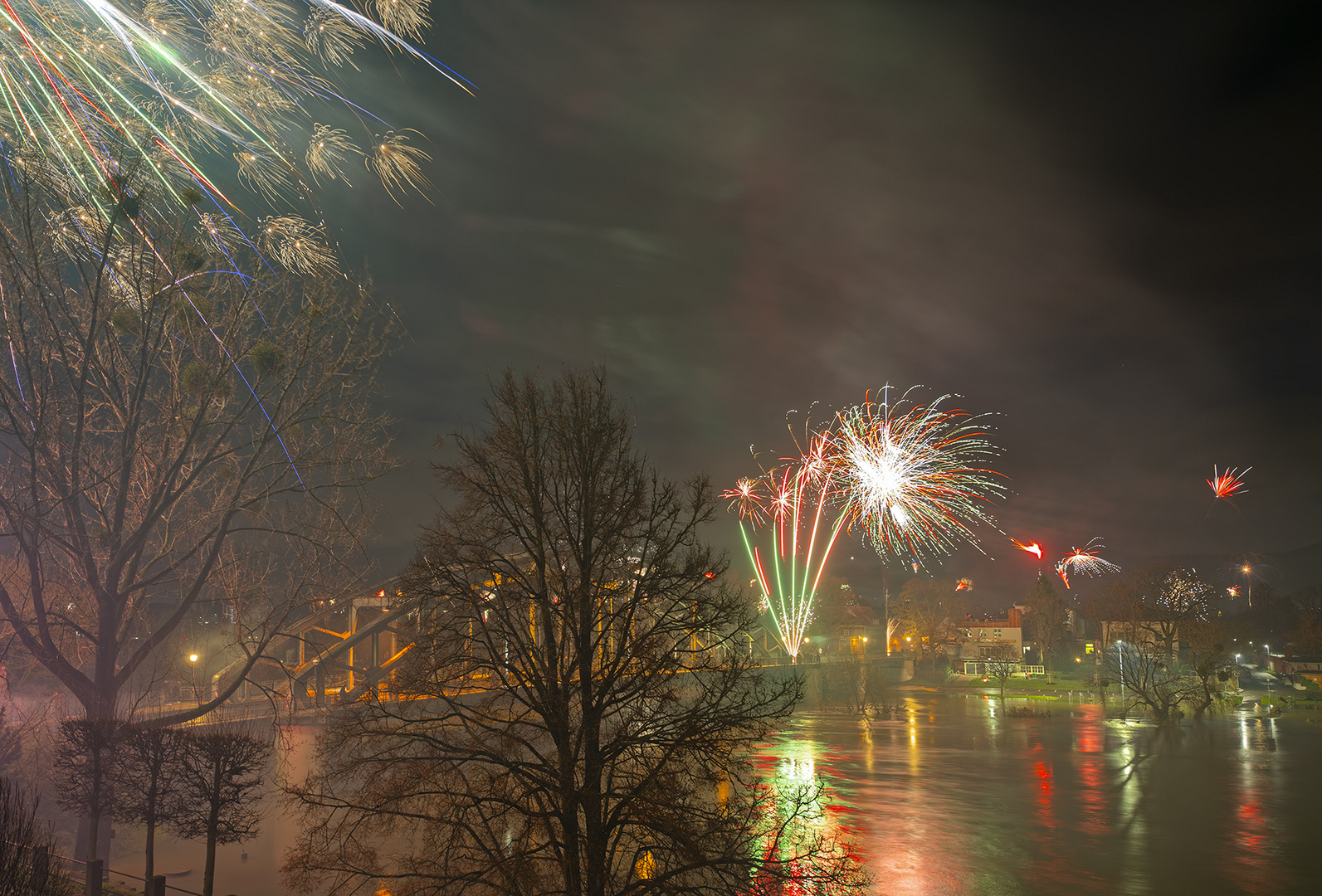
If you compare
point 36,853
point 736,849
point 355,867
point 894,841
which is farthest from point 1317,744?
point 36,853

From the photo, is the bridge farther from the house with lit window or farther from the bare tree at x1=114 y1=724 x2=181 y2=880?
the house with lit window

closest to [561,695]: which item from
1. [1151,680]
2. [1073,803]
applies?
[1073,803]

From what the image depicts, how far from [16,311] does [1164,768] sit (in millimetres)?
49645

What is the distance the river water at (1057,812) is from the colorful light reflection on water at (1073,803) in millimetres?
96

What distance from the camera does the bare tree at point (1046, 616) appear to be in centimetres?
11800

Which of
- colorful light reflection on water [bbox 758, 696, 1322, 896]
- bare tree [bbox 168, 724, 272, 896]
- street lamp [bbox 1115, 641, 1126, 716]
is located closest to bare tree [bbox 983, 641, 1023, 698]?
street lamp [bbox 1115, 641, 1126, 716]

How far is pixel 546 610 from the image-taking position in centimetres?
1594

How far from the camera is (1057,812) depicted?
3294 cm

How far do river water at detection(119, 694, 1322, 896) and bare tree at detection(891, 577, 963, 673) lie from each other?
2482 inches

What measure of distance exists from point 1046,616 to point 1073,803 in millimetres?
92478

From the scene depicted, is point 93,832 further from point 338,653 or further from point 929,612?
point 929,612

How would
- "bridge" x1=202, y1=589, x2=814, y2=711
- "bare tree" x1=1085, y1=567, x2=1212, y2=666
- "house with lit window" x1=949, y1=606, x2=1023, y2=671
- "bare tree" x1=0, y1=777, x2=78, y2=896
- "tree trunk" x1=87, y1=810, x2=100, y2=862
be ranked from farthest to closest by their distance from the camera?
"house with lit window" x1=949, y1=606, x2=1023, y2=671 < "bare tree" x1=1085, y1=567, x2=1212, y2=666 < "bridge" x1=202, y1=589, x2=814, y2=711 < "tree trunk" x1=87, y1=810, x2=100, y2=862 < "bare tree" x1=0, y1=777, x2=78, y2=896

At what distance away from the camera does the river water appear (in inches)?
965

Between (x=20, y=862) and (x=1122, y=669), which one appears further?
(x=1122, y=669)
